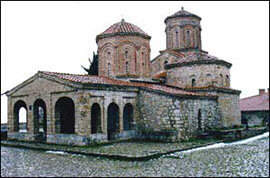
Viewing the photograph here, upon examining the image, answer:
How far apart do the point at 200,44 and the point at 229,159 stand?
16483mm

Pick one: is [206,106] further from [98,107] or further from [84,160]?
[84,160]

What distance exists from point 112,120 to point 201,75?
699 centimetres

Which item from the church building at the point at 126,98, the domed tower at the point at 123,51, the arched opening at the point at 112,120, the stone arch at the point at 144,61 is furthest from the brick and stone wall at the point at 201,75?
the arched opening at the point at 112,120

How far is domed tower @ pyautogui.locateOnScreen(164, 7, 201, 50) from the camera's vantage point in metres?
26.0

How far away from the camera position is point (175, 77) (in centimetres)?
2250

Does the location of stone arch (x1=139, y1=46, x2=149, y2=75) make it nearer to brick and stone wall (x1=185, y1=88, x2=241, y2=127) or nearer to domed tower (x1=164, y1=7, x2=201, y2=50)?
brick and stone wall (x1=185, y1=88, x2=241, y2=127)

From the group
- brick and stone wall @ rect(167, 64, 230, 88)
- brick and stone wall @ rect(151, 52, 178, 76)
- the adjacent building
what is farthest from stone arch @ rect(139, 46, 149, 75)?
the adjacent building

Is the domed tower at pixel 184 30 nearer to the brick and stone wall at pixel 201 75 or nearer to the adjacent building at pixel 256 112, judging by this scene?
the brick and stone wall at pixel 201 75

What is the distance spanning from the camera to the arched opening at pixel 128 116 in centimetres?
1850

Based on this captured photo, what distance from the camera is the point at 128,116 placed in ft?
62.4

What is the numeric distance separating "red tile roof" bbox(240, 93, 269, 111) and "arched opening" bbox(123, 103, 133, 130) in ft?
54.6

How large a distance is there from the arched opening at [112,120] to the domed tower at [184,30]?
10.2 m

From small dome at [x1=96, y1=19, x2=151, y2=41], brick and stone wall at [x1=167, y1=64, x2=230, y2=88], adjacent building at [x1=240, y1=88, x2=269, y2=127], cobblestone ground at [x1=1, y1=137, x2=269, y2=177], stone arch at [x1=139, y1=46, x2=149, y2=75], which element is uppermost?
small dome at [x1=96, y1=19, x2=151, y2=41]

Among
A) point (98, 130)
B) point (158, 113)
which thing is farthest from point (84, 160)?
point (158, 113)
